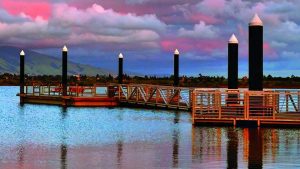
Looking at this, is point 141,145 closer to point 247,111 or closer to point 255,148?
point 255,148

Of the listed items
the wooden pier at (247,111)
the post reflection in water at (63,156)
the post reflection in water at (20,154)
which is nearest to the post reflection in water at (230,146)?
the wooden pier at (247,111)

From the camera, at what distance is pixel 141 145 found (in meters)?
20.1

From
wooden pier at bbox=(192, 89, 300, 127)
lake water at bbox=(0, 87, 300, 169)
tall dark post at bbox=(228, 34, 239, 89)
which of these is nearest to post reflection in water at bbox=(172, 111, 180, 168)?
lake water at bbox=(0, 87, 300, 169)

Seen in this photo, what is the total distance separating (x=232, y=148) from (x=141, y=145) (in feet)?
9.37

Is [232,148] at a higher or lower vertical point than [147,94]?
lower

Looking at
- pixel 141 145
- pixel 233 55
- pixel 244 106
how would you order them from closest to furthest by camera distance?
pixel 141 145
pixel 244 106
pixel 233 55

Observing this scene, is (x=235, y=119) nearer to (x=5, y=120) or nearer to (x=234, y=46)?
(x=234, y=46)

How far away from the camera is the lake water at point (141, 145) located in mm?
15906

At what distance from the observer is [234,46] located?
1230 inches

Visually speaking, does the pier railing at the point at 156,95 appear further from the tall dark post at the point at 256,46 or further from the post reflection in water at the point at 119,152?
the post reflection in water at the point at 119,152

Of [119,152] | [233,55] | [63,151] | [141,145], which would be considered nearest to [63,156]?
[63,151]

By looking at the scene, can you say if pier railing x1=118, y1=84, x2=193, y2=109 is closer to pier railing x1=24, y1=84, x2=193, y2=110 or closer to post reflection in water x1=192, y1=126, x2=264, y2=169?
pier railing x1=24, y1=84, x2=193, y2=110

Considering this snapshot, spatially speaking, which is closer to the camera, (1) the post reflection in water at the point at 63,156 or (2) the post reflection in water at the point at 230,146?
(1) the post reflection in water at the point at 63,156

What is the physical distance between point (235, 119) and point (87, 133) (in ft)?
20.2
